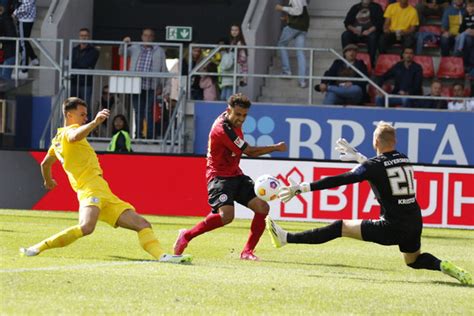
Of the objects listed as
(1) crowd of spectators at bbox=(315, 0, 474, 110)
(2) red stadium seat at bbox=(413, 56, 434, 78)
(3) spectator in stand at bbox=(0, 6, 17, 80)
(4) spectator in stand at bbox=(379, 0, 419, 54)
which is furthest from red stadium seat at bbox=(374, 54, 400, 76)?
(3) spectator in stand at bbox=(0, 6, 17, 80)

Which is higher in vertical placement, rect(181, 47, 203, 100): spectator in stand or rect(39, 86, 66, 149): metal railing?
rect(181, 47, 203, 100): spectator in stand

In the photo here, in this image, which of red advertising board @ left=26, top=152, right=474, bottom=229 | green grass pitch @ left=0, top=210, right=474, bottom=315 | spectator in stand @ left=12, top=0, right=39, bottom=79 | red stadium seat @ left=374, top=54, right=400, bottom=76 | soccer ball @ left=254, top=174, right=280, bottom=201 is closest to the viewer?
green grass pitch @ left=0, top=210, right=474, bottom=315

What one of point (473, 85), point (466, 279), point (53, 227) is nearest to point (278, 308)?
point (466, 279)

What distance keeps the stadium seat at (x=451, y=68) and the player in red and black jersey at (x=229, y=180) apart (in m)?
14.5

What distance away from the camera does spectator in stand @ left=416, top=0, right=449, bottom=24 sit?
29.6 metres

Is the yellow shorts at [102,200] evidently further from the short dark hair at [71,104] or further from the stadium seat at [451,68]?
the stadium seat at [451,68]

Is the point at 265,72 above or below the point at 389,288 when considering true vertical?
above

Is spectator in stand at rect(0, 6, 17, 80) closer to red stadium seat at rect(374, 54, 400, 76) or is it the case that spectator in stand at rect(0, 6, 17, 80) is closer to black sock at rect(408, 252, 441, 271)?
red stadium seat at rect(374, 54, 400, 76)

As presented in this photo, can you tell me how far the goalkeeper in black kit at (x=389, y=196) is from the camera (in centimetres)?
1264

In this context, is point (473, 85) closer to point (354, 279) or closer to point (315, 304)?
point (354, 279)

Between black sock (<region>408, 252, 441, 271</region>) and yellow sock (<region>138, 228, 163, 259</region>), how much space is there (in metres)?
2.54

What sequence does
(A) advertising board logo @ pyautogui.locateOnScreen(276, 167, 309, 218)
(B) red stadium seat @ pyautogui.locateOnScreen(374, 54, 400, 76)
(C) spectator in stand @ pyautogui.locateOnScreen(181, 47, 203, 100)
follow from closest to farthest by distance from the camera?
1. (A) advertising board logo @ pyautogui.locateOnScreen(276, 167, 309, 218)
2. (C) spectator in stand @ pyautogui.locateOnScreen(181, 47, 203, 100)
3. (B) red stadium seat @ pyautogui.locateOnScreen(374, 54, 400, 76)

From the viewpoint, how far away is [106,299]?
9.96m

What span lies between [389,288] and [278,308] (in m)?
2.18
